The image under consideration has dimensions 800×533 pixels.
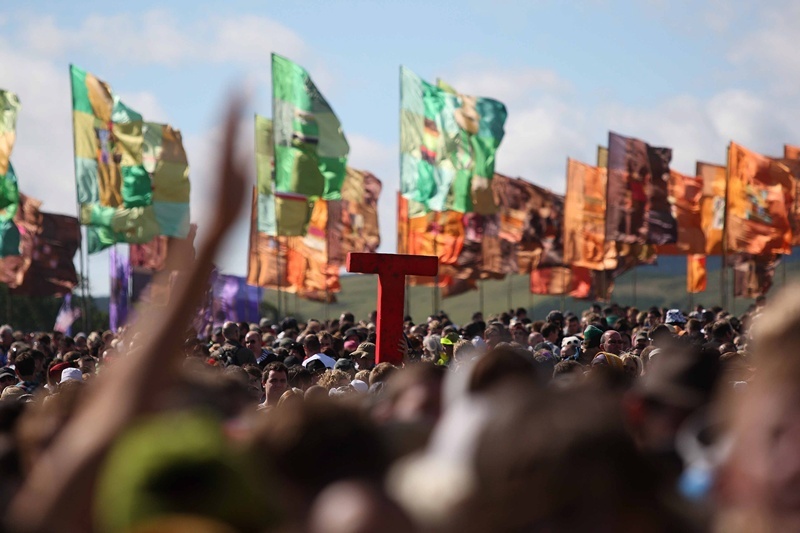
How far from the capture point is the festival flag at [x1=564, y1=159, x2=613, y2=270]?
36812 millimetres

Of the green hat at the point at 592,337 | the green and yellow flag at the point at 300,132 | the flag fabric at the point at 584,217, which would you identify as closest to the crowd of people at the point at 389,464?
the green hat at the point at 592,337

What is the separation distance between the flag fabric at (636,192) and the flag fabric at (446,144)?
3093mm

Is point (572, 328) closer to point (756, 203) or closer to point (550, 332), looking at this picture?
point (550, 332)

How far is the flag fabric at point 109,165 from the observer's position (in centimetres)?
2780

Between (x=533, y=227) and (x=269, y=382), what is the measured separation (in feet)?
105

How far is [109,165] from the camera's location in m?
28.0

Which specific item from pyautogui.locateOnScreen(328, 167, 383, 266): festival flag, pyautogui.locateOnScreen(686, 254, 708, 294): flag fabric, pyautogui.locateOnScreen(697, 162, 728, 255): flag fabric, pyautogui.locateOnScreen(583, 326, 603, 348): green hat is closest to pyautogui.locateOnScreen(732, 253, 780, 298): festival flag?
pyautogui.locateOnScreen(697, 162, 728, 255): flag fabric

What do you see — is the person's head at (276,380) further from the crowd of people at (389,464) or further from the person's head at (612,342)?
the crowd of people at (389,464)

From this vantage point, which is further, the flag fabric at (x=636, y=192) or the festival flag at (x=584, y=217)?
the festival flag at (x=584, y=217)

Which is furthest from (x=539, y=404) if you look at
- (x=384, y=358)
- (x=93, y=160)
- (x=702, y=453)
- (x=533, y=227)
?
(x=533, y=227)

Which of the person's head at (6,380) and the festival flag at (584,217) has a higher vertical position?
the festival flag at (584,217)

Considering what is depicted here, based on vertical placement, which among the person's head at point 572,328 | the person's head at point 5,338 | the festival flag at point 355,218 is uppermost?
the festival flag at point 355,218

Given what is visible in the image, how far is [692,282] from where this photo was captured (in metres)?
42.3

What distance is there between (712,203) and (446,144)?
449 inches
